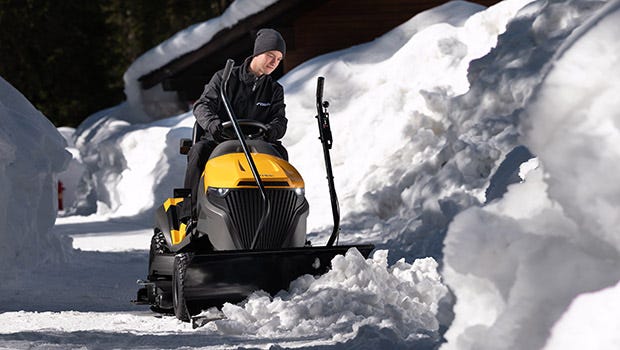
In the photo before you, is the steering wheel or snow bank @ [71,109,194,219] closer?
the steering wheel

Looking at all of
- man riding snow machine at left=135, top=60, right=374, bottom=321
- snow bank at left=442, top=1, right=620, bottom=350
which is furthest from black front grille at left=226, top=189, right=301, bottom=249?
snow bank at left=442, top=1, right=620, bottom=350

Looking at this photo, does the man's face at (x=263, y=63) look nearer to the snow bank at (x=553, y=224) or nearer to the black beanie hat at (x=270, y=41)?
the black beanie hat at (x=270, y=41)

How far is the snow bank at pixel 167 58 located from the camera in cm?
2622

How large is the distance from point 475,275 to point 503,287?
0.13m

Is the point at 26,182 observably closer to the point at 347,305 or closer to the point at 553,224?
the point at 347,305

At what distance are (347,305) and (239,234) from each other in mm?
1087

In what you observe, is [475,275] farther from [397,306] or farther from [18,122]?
[18,122]

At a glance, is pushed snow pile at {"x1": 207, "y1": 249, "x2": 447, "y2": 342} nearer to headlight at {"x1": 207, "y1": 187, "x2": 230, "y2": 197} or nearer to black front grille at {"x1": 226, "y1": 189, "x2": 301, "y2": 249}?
black front grille at {"x1": 226, "y1": 189, "x2": 301, "y2": 249}

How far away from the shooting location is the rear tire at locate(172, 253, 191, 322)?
893cm

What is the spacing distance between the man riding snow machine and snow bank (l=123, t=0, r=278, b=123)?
15752 mm

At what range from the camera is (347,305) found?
28.1ft

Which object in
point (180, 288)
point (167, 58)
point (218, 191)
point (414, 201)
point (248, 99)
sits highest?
point (248, 99)

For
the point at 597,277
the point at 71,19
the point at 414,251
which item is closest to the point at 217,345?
the point at 597,277

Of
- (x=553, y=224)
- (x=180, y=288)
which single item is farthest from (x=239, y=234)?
(x=553, y=224)
